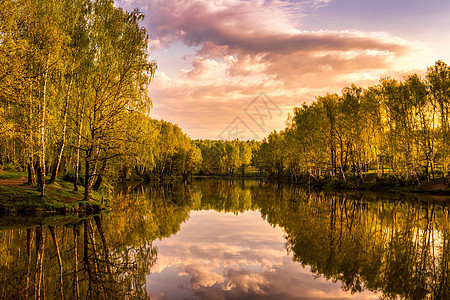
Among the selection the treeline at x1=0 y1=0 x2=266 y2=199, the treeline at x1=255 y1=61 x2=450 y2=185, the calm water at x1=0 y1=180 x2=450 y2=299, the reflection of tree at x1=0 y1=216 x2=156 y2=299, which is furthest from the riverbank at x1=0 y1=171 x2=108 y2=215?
the treeline at x1=255 y1=61 x2=450 y2=185

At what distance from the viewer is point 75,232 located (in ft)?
59.7

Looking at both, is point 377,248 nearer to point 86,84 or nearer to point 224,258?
point 224,258

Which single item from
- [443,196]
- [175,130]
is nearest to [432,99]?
[443,196]

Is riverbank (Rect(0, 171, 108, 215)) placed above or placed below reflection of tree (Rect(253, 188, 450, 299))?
above

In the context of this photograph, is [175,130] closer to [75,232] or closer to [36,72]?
[36,72]

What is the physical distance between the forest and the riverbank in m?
1.23

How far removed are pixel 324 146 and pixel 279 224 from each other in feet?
144

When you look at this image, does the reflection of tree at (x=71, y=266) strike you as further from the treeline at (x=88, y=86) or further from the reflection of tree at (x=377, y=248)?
the treeline at (x=88, y=86)

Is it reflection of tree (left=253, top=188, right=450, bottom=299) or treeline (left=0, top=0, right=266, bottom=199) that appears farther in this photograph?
treeline (left=0, top=0, right=266, bottom=199)

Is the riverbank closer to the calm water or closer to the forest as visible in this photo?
the forest

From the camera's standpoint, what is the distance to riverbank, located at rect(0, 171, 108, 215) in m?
24.5

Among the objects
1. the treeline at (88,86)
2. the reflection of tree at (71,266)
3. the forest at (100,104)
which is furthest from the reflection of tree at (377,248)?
the forest at (100,104)

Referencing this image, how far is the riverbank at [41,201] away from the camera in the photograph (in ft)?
80.4

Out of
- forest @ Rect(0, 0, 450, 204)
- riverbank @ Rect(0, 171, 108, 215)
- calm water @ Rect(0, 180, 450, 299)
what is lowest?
calm water @ Rect(0, 180, 450, 299)
